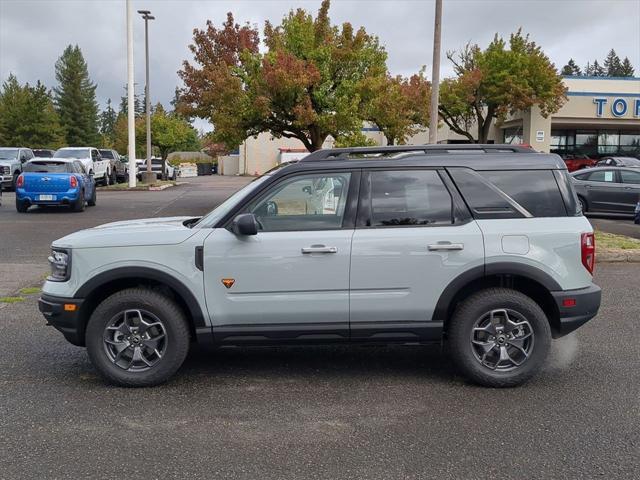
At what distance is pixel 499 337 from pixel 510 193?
114 cm

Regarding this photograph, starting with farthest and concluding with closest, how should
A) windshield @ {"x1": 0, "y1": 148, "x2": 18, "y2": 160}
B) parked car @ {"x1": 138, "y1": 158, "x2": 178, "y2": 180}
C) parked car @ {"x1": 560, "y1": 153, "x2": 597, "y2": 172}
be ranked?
1. parked car @ {"x1": 138, "y1": 158, "x2": 178, "y2": 180}
2. parked car @ {"x1": 560, "y1": 153, "x2": 597, "y2": 172}
3. windshield @ {"x1": 0, "y1": 148, "x2": 18, "y2": 160}

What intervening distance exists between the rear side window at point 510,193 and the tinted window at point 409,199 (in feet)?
0.61

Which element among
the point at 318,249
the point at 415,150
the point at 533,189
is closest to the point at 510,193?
the point at 533,189

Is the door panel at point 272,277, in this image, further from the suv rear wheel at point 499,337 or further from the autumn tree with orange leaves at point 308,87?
the autumn tree with orange leaves at point 308,87

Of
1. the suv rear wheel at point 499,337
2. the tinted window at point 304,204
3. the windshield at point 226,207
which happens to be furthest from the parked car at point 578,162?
the windshield at point 226,207

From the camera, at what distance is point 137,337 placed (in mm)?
4953

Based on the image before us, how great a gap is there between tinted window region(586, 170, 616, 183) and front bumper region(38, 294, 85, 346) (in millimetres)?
15765

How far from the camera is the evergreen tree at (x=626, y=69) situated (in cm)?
11085

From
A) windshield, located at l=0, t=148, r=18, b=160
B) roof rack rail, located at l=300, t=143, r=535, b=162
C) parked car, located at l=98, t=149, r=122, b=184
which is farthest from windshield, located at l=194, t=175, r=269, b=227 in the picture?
parked car, located at l=98, t=149, r=122, b=184

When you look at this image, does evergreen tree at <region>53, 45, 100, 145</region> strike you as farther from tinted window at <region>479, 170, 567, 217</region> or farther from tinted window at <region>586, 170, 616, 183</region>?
tinted window at <region>479, 170, 567, 217</region>

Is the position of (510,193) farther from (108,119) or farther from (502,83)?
(108,119)

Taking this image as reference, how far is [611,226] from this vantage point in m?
15.8

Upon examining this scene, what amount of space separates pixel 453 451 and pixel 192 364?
8.53ft

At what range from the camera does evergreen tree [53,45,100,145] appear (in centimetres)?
7900
